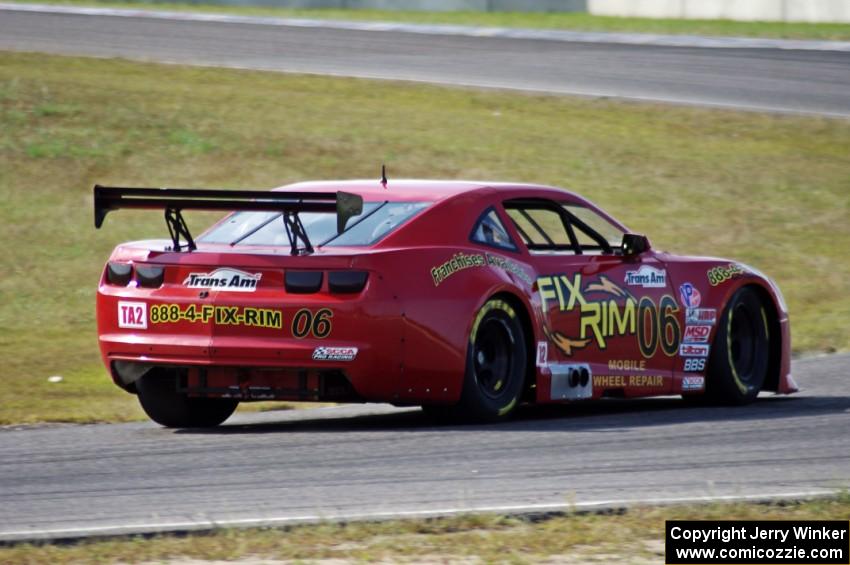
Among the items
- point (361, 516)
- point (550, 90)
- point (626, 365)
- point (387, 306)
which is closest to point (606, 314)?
point (626, 365)

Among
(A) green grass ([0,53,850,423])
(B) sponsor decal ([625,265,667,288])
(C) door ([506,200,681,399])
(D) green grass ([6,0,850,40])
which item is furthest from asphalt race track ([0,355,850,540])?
(D) green grass ([6,0,850,40])

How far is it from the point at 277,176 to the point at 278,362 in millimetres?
11350

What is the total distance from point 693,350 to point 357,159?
1087 centimetres

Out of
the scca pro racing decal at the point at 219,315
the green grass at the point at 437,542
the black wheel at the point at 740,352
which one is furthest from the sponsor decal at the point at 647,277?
the green grass at the point at 437,542

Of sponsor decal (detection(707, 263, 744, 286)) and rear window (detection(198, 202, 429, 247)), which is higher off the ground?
rear window (detection(198, 202, 429, 247))

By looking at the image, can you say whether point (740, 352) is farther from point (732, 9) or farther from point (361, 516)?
point (732, 9)

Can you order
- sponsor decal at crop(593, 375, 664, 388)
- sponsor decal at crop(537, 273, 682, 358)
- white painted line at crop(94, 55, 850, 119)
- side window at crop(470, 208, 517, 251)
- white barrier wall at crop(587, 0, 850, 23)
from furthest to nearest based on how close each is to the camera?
1. white barrier wall at crop(587, 0, 850, 23)
2. white painted line at crop(94, 55, 850, 119)
3. sponsor decal at crop(593, 375, 664, 388)
4. sponsor decal at crop(537, 273, 682, 358)
5. side window at crop(470, 208, 517, 251)

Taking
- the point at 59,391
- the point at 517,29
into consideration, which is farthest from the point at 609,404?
the point at 517,29

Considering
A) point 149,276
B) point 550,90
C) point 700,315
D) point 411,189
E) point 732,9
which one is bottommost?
point 700,315

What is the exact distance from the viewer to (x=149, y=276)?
28.9ft

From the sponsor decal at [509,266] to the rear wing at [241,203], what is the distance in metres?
0.93

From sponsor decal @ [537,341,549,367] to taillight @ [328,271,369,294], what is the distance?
49.8 inches

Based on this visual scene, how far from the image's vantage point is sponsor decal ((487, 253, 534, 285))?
8984 mm

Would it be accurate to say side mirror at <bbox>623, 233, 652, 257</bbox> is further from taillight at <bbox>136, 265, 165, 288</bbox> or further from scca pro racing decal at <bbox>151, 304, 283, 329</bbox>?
taillight at <bbox>136, 265, 165, 288</bbox>
